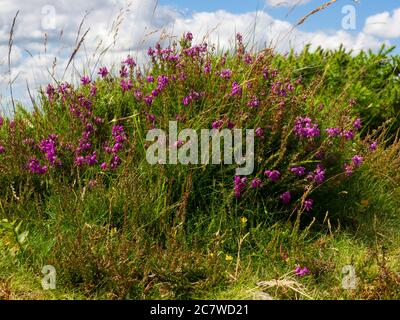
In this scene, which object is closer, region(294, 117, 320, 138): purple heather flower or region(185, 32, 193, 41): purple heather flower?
region(294, 117, 320, 138): purple heather flower

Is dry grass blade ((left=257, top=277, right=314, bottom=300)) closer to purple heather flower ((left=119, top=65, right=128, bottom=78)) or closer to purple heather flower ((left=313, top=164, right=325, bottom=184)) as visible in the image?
purple heather flower ((left=313, top=164, right=325, bottom=184))

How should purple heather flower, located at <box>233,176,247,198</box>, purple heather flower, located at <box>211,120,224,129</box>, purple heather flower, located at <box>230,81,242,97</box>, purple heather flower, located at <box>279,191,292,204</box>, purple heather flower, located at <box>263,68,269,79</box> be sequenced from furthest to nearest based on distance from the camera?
purple heather flower, located at <box>263,68,269,79</box> → purple heather flower, located at <box>230,81,242,97</box> → purple heather flower, located at <box>211,120,224,129</box> → purple heather flower, located at <box>279,191,292,204</box> → purple heather flower, located at <box>233,176,247,198</box>

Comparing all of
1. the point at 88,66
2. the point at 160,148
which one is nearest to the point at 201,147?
the point at 160,148

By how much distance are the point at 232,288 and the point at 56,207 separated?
1.52 meters

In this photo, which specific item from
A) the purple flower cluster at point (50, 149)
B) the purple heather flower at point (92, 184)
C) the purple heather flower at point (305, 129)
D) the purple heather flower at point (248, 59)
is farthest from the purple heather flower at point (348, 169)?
the purple flower cluster at point (50, 149)

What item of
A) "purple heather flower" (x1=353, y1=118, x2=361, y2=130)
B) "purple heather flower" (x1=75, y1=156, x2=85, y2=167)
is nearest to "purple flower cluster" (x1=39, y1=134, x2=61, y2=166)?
"purple heather flower" (x1=75, y1=156, x2=85, y2=167)

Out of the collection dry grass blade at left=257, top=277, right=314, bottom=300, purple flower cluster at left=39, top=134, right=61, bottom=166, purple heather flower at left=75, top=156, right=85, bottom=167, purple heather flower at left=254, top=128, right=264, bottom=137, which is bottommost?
dry grass blade at left=257, top=277, right=314, bottom=300

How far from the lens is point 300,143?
471cm

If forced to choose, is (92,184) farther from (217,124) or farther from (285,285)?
(285,285)

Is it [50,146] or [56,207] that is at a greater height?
[50,146]

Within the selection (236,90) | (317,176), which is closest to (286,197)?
(317,176)

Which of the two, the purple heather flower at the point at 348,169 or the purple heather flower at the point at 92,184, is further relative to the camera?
the purple heather flower at the point at 348,169

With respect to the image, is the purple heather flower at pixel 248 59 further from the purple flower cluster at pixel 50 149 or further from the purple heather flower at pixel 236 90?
the purple flower cluster at pixel 50 149
